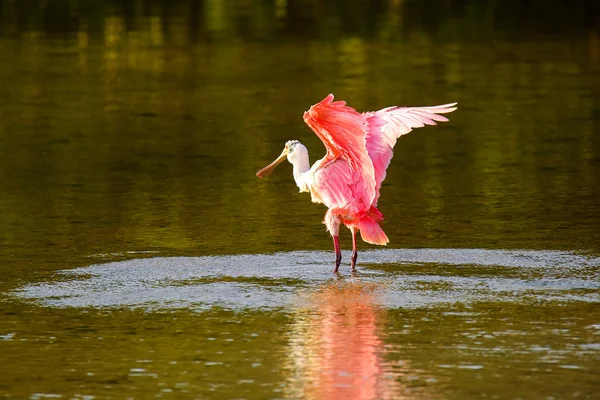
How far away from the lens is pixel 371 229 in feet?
33.1

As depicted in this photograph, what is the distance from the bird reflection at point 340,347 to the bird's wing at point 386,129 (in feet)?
3.82

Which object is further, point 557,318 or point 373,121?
point 373,121

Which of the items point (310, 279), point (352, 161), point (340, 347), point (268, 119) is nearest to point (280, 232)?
point (352, 161)

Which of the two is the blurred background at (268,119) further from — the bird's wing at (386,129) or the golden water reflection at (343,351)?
the golden water reflection at (343,351)

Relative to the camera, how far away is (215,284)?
31.0 feet

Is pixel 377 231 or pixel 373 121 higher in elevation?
pixel 373 121

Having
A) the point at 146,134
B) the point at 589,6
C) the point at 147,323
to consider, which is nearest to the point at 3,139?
the point at 146,134

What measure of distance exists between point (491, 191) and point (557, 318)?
477 cm

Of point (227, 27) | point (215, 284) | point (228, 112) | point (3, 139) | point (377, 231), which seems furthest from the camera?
point (227, 27)

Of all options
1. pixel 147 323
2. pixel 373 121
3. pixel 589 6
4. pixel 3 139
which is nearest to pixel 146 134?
pixel 3 139

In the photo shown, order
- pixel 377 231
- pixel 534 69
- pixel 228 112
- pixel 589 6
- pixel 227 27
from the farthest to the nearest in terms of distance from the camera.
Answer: pixel 589 6 < pixel 227 27 < pixel 534 69 < pixel 228 112 < pixel 377 231

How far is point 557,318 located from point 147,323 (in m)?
2.18

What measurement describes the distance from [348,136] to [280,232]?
1.48 metres

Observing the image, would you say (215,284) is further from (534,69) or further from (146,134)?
(534,69)
